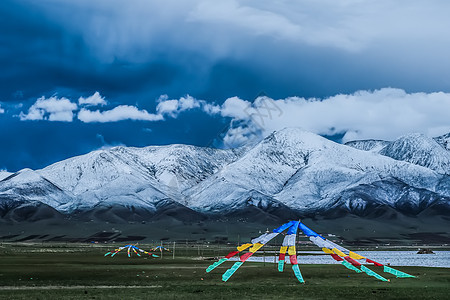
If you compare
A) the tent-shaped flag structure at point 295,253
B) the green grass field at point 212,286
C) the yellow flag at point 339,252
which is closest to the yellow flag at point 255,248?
the tent-shaped flag structure at point 295,253

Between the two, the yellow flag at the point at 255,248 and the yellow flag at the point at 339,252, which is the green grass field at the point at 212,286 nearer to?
the yellow flag at the point at 339,252

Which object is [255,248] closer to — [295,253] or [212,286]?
[295,253]

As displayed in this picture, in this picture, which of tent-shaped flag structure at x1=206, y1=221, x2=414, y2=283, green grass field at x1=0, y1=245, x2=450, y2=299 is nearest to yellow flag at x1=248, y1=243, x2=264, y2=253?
tent-shaped flag structure at x1=206, y1=221, x2=414, y2=283

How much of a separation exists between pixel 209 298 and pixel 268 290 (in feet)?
28.4

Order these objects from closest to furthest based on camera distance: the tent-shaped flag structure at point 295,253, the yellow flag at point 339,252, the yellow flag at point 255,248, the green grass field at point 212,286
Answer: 1. the green grass field at point 212,286
2. the yellow flag at point 339,252
3. the tent-shaped flag structure at point 295,253
4. the yellow flag at point 255,248

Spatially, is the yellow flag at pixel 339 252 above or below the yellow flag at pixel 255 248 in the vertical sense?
below

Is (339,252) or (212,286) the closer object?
(212,286)

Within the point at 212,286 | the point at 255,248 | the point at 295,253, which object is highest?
the point at 255,248

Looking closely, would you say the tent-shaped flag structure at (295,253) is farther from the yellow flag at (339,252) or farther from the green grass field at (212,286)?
the green grass field at (212,286)

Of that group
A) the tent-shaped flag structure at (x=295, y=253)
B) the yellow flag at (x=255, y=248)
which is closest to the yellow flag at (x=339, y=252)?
the tent-shaped flag structure at (x=295, y=253)

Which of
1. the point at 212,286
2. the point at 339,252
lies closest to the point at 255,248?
the point at 212,286

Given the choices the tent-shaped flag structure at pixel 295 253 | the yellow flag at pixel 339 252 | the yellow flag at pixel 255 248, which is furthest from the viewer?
the yellow flag at pixel 255 248

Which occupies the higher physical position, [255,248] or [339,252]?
[255,248]

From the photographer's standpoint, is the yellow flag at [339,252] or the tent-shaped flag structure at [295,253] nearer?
the yellow flag at [339,252]
